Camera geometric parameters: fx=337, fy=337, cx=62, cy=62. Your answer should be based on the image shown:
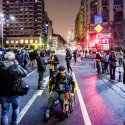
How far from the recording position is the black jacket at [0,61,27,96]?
22.3 ft

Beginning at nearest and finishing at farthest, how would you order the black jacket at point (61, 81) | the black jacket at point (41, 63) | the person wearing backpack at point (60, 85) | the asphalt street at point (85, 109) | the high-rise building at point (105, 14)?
1. the asphalt street at point (85, 109)
2. the person wearing backpack at point (60, 85)
3. the black jacket at point (61, 81)
4. the black jacket at point (41, 63)
5. the high-rise building at point (105, 14)

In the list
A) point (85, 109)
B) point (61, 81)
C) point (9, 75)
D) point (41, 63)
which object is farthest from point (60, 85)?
point (41, 63)

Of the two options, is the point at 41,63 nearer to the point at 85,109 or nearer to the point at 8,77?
the point at 85,109

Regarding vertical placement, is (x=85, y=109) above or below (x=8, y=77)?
below

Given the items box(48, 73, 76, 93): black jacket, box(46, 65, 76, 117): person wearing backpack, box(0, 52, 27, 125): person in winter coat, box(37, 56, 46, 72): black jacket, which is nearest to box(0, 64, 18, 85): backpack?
box(0, 52, 27, 125): person in winter coat

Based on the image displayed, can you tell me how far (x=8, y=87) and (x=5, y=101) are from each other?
13.6 inches

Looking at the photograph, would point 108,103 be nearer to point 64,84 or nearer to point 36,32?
point 64,84

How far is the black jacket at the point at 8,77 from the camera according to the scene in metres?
6.79

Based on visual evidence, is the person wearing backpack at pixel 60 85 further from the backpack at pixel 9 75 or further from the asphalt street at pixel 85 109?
the backpack at pixel 9 75

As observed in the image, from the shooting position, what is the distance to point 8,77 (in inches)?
268

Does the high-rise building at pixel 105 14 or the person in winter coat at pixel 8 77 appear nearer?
the person in winter coat at pixel 8 77

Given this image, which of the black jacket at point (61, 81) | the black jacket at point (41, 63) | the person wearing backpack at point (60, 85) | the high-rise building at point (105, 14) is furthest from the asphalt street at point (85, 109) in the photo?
the high-rise building at point (105, 14)

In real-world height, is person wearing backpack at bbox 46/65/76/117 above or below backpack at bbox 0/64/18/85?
below

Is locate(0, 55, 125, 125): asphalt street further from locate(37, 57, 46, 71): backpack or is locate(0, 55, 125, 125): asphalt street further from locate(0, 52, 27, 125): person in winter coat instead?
locate(0, 52, 27, 125): person in winter coat
